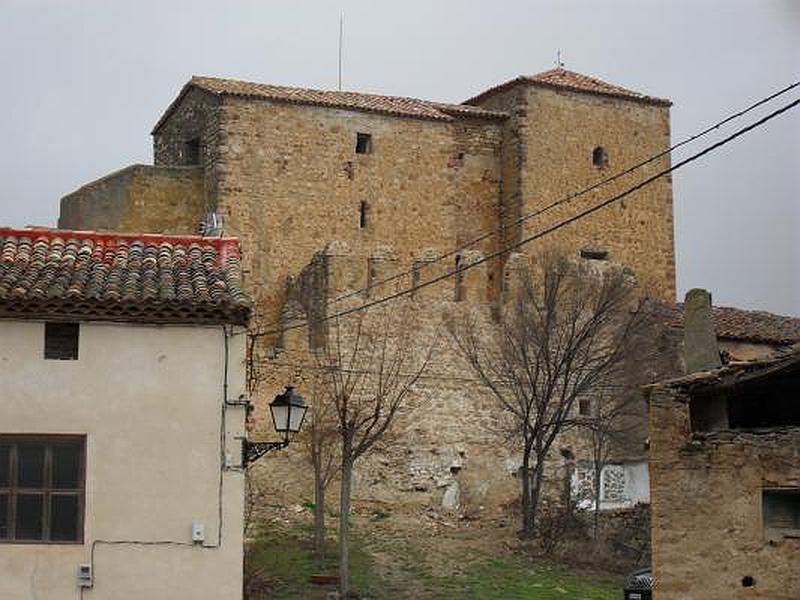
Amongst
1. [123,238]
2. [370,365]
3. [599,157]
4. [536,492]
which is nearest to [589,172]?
[599,157]

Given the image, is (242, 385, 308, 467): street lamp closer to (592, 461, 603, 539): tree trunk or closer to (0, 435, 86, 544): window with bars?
(0, 435, 86, 544): window with bars

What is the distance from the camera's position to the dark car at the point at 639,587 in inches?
1068

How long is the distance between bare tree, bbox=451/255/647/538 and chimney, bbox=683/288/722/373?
41.4ft

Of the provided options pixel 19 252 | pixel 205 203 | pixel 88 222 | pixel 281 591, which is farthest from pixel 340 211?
pixel 19 252

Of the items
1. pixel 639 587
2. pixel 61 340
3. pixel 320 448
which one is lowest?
pixel 639 587

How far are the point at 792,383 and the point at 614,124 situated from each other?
25.7 m

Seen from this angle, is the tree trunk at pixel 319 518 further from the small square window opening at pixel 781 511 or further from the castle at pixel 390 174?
the small square window opening at pixel 781 511

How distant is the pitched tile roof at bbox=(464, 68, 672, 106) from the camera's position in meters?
43.5

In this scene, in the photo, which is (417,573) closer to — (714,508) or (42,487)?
(714,508)

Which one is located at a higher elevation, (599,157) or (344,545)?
(599,157)

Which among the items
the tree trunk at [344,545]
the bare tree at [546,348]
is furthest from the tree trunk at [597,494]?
the tree trunk at [344,545]

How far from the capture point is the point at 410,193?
41812 millimetres

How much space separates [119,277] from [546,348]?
62.0ft

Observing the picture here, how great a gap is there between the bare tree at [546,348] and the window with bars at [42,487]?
17.4 metres
